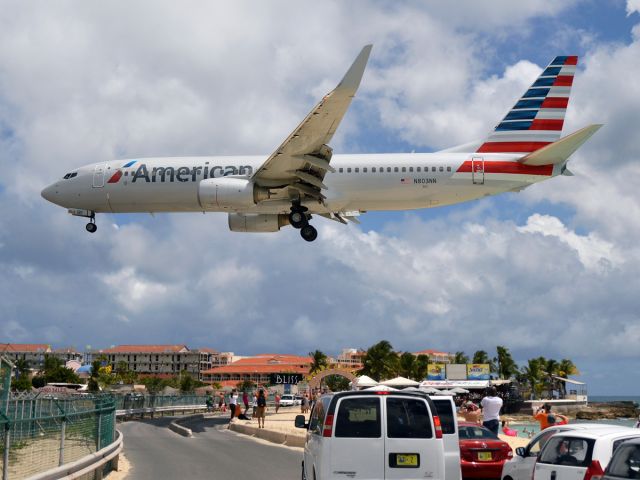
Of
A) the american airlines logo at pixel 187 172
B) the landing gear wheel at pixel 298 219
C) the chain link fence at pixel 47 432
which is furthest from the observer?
the american airlines logo at pixel 187 172

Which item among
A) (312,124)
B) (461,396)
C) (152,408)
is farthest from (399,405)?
(461,396)

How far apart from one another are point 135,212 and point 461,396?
38.6m

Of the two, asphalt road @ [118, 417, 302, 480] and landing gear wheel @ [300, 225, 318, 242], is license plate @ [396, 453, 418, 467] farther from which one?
landing gear wheel @ [300, 225, 318, 242]

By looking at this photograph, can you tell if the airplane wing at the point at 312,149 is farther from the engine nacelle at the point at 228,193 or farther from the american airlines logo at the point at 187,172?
the american airlines logo at the point at 187,172

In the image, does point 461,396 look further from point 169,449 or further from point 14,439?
point 14,439

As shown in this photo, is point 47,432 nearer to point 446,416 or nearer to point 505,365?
point 446,416

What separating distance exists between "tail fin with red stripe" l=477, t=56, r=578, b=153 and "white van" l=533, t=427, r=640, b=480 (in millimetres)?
24863

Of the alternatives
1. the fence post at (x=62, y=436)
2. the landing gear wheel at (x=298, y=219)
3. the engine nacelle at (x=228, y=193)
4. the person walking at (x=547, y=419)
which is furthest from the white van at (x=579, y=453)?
the landing gear wheel at (x=298, y=219)

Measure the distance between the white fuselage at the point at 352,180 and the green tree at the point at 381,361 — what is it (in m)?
80.6

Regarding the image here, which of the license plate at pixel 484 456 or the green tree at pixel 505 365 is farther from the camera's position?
the green tree at pixel 505 365

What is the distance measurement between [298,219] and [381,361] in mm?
82719

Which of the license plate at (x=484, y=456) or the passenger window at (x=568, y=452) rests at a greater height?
the passenger window at (x=568, y=452)

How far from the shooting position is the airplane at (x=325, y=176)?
30.8 meters

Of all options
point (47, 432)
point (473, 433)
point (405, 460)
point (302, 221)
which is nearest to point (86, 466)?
point (47, 432)
